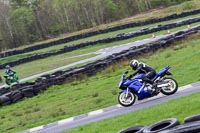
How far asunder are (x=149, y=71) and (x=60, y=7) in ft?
240

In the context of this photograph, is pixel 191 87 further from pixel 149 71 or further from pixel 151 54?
pixel 151 54

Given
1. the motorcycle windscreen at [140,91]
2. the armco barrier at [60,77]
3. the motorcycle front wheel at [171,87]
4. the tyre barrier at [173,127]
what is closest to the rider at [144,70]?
the motorcycle windscreen at [140,91]

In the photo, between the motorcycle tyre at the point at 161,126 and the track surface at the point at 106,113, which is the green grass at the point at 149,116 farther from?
the motorcycle tyre at the point at 161,126

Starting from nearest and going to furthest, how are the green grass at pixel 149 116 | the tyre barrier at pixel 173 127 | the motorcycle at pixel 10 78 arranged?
the tyre barrier at pixel 173 127
the green grass at pixel 149 116
the motorcycle at pixel 10 78

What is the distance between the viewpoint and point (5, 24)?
3196 inches

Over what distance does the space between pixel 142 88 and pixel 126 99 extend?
0.62 meters

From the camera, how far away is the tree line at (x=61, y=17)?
264 feet

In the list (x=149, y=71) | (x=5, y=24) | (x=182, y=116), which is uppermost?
(x=5, y=24)

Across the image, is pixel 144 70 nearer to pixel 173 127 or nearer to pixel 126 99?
pixel 126 99

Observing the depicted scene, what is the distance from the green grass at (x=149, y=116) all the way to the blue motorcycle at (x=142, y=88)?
1.34 m

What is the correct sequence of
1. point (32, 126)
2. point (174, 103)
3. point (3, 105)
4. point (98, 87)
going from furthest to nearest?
1. point (3, 105)
2. point (98, 87)
3. point (32, 126)
4. point (174, 103)

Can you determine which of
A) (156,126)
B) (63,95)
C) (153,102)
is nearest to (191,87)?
(153,102)

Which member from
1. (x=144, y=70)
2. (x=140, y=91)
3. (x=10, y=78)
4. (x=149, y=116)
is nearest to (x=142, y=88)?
(x=140, y=91)

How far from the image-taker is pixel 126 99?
45.3 feet
